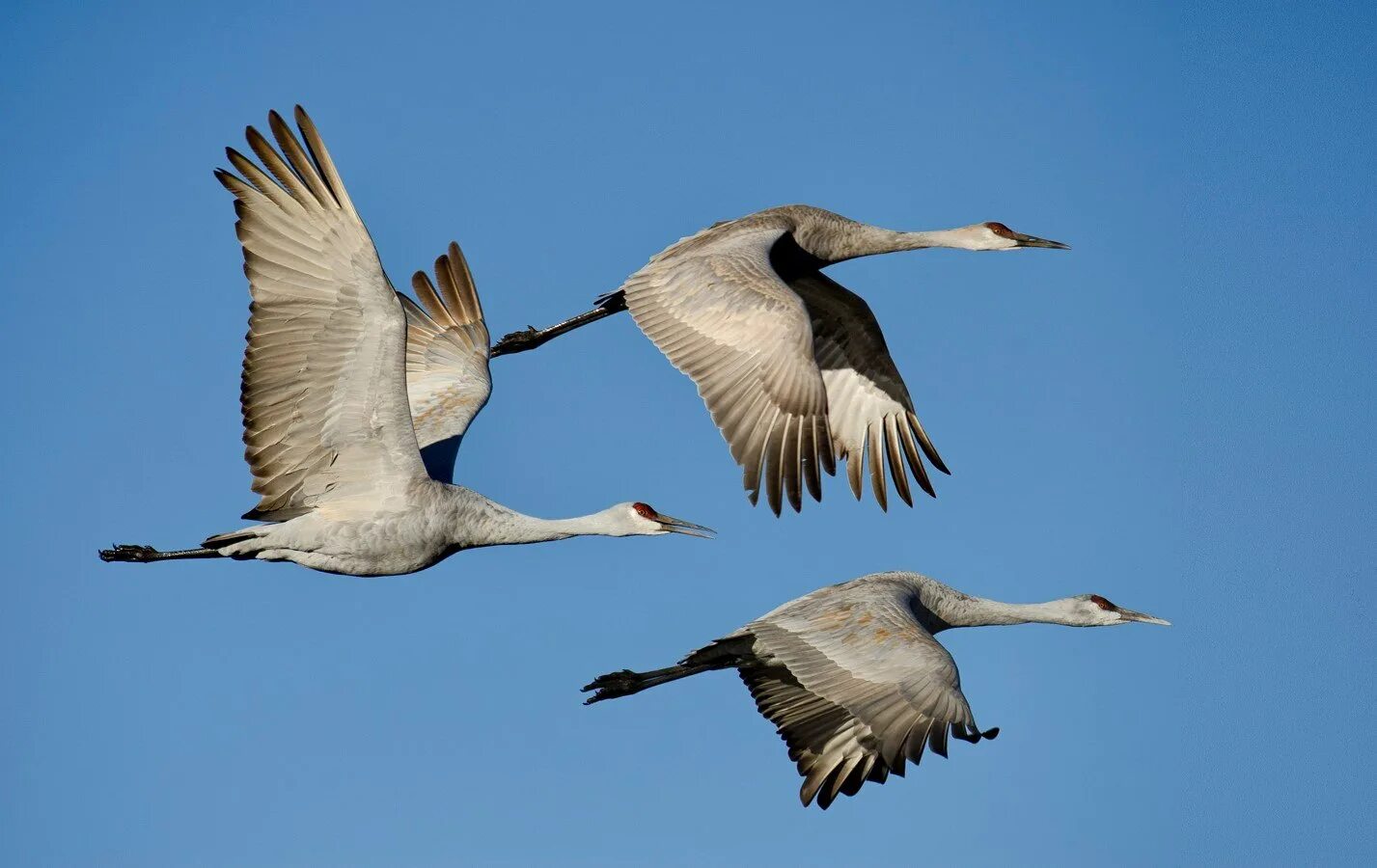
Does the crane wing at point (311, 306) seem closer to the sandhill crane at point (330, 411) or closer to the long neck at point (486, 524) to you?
the sandhill crane at point (330, 411)

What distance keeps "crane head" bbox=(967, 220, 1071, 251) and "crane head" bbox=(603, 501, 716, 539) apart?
3.62 metres

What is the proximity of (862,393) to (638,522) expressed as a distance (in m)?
2.58

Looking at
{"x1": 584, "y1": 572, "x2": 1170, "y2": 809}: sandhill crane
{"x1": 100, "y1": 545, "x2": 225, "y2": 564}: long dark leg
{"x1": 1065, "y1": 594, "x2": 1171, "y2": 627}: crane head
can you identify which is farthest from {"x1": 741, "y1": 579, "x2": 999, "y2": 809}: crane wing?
{"x1": 100, "y1": 545, "x2": 225, "y2": 564}: long dark leg

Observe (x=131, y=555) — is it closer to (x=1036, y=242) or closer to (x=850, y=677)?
(x=850, y=677)

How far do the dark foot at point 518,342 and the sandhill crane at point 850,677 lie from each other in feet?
9.27

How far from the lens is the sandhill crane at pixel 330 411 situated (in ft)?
31.9

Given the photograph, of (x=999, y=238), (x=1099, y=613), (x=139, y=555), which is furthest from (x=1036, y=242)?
(x=139, y=555)

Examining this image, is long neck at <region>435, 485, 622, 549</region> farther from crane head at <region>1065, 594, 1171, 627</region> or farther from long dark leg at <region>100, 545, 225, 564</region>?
crane head at <region>1065, 594, 1171, 627</region>

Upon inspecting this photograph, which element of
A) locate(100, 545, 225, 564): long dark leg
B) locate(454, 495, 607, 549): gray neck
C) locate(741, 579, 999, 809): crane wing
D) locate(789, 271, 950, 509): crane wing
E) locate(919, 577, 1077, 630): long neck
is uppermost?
locate(789, 271, 950, 509): crane wing

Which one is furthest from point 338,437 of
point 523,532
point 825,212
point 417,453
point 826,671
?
point 825,212

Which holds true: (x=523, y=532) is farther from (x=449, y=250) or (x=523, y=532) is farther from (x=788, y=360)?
(x=449, y=250)

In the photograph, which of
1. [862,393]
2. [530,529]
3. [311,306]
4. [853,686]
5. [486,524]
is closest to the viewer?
[311,306]

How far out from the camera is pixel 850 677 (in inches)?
408

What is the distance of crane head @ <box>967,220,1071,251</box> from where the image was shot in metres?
13.6
